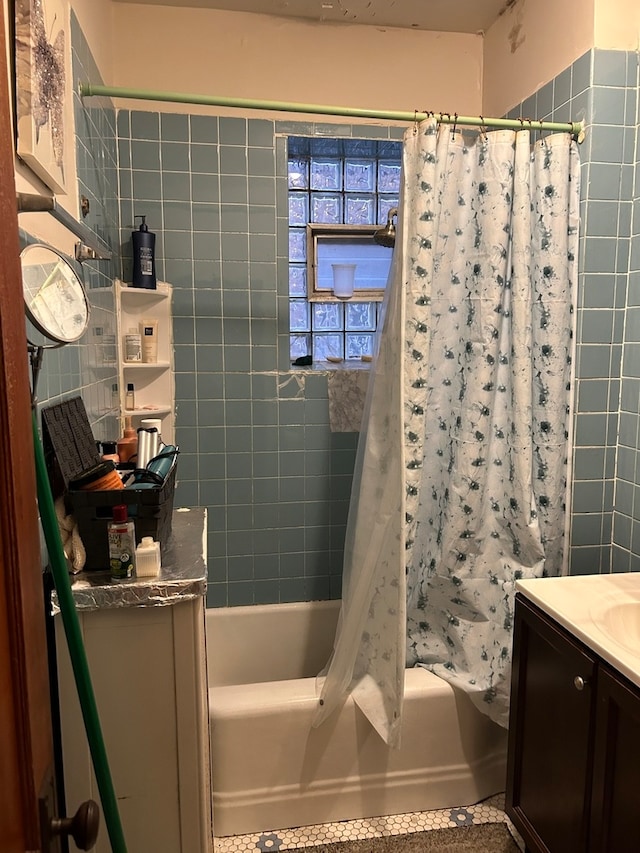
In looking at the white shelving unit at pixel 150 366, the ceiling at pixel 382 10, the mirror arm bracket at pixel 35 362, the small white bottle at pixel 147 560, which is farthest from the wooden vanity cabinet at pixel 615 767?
the ceiling at pixel 382 10

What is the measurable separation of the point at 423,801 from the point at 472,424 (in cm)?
119

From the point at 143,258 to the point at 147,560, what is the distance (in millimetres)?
1336

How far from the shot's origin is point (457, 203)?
1735mm

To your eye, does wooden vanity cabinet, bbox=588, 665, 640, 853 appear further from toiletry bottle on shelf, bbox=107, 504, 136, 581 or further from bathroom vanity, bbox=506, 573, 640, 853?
toiletry bottle on shelf, bbox=107, 504, 136, 581

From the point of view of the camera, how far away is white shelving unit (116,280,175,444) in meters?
2.19

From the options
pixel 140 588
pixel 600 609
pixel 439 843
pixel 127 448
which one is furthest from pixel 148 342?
pixel 439 843

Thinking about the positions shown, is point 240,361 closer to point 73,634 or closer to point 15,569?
point 73,634

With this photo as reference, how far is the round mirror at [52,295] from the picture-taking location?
1.03 m

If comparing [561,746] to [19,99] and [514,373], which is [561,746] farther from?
A: [19,99]

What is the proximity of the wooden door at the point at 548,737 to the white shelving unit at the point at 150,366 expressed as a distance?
145 centimetres

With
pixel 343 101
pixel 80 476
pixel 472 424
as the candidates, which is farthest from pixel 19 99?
pixel 343 101

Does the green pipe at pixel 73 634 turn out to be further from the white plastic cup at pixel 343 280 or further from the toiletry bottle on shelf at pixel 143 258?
the white plastic cup at pixel 343 280

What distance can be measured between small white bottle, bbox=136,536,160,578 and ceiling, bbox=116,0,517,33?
6.70ft

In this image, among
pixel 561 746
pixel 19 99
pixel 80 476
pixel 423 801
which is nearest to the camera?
pixel 19 99
